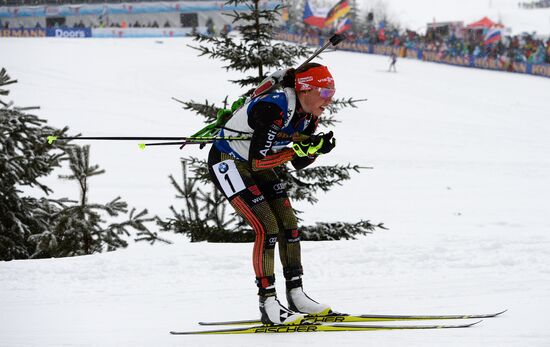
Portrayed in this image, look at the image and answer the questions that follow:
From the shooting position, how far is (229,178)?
4.89m

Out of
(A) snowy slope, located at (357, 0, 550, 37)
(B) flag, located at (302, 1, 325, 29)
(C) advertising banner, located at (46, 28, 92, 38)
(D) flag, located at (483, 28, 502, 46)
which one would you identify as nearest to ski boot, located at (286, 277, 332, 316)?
(B) flag, located at (302, 1, 325, 29)

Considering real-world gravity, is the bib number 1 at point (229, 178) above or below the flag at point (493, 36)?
below

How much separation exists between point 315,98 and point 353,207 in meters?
11.7

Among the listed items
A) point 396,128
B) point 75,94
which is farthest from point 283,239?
point 75,94

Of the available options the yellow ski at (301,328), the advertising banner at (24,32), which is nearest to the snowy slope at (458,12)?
the advertising banner at (24,32)

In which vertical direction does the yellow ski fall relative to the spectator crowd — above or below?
below

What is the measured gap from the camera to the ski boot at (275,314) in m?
4.84

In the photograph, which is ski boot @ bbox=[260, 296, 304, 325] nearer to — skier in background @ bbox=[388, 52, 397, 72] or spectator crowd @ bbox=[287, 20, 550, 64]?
spectator crowd @ bbox=[287, 20, 550, 64]

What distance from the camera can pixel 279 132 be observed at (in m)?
4.76

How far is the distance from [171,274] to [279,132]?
258 cm

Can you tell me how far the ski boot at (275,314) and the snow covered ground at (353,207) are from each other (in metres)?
0.16

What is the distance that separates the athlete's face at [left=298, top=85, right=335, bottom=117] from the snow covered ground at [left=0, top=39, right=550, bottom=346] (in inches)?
66.2

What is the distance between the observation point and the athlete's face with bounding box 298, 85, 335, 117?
4.63m

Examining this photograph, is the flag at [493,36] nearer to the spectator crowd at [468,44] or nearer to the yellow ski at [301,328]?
the spectator crowd at [468,44]
